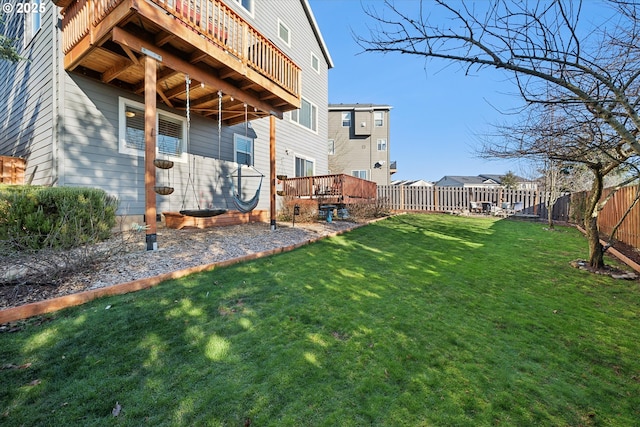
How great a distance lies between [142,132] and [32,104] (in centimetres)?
242

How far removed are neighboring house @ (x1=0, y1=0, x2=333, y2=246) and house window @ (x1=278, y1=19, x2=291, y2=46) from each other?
2.39 m

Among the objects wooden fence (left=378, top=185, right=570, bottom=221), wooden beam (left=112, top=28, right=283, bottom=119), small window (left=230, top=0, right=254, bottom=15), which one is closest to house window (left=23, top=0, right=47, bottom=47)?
wooden beam (left=112, top=28, right=283, bottom=119)

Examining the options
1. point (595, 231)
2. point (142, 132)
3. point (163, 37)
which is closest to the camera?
point (163, 37)

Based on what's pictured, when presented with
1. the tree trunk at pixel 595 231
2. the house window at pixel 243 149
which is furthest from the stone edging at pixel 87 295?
the tree trunk at pixel 595 231

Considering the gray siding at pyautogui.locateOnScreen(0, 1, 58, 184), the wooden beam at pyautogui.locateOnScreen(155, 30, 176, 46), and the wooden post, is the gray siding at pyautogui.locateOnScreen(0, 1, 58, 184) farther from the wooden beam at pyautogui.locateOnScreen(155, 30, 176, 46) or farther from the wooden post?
the wooden beam at pyautogui.locateOnScreen(155, 30, 176, 46)

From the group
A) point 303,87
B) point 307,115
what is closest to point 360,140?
point 307,115

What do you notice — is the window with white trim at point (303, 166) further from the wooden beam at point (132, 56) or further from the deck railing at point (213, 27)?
the wooden beam at point (132, 56)

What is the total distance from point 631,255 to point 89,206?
1027 cm

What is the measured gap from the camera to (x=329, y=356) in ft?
7.28

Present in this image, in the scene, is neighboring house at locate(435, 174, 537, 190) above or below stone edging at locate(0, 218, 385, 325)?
above

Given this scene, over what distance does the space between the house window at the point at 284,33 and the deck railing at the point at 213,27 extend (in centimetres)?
536

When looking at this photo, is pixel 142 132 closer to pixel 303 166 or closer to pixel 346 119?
pixel 303 166

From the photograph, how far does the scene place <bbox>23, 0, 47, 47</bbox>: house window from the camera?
673cm

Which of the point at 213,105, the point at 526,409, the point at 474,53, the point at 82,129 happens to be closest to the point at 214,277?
the point at 526,409
